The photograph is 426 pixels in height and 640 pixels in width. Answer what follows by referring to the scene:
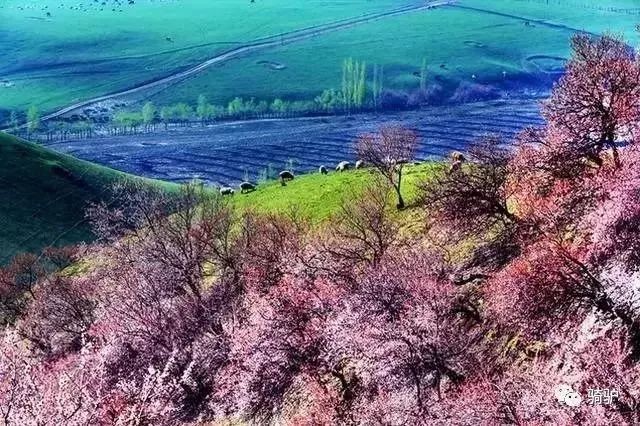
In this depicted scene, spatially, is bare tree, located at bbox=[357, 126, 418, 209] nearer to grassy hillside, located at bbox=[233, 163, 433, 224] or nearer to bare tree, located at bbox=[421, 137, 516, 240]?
grassy hillside, located at bbox=[233, 163, 433, 224]

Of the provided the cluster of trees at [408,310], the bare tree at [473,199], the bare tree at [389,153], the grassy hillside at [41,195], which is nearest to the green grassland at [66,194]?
the grassy hillside at [41,195]

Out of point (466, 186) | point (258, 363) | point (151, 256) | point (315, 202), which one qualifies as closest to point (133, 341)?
point (151, 256)

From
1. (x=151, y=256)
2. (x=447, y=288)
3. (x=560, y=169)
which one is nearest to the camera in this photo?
(x=447, y=288)

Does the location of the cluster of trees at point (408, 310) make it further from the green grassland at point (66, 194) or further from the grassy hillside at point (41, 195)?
the grassy hillside at point (41, 195)

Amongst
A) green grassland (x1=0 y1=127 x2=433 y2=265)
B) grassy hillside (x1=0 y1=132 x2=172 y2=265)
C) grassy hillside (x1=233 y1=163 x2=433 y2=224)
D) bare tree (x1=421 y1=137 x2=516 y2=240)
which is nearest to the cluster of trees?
bare tree (x1=421 y1=137 x2=516 y2=240)

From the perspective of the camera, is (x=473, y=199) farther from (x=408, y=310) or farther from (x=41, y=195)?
(x=41, y=195)

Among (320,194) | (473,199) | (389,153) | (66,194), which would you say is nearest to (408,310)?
(473,199)

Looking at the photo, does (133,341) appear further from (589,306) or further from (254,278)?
(589,306)
